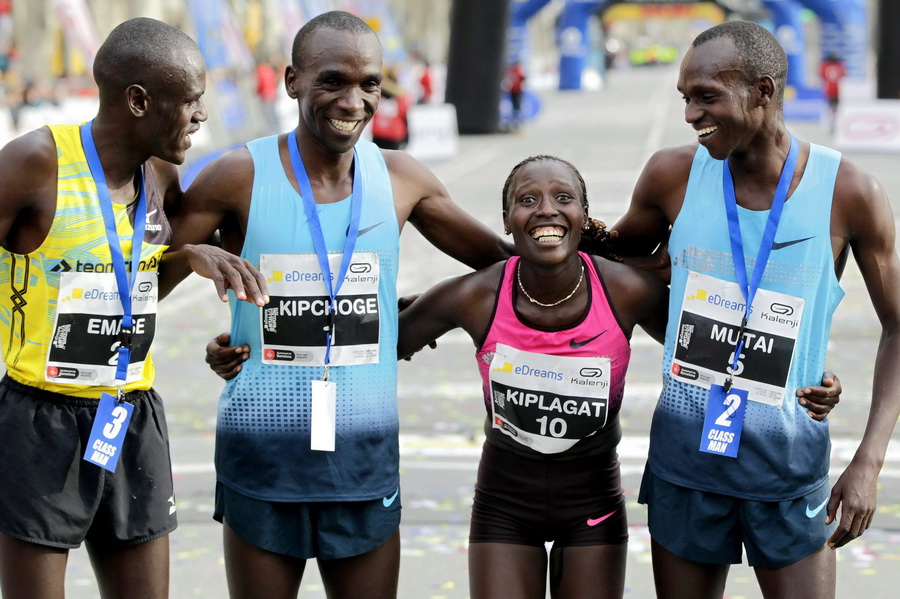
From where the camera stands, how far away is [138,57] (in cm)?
340

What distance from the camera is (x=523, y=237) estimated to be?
3.72 meters

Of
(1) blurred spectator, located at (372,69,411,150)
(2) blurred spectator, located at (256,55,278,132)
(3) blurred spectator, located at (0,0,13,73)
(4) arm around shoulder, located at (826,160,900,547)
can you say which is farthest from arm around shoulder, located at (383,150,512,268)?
(3) blurred spectator, located at (0,0,13,73)

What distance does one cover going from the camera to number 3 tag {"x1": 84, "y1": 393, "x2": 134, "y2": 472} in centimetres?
340

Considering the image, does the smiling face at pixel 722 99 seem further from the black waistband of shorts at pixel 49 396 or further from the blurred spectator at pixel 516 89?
the blurred spectator at pixel 516 89

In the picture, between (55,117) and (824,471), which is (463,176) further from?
(824,471)

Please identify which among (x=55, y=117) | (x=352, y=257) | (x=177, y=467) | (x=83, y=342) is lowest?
(x=177, y=467)

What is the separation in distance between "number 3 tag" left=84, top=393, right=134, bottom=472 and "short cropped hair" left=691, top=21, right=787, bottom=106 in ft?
6.17

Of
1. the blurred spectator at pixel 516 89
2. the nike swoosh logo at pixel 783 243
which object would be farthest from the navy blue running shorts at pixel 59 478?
the blurred spectator at pixel 516 89

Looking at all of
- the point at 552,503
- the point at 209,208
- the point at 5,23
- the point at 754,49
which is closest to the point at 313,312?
the point at 209,208

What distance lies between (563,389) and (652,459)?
335 millimetres

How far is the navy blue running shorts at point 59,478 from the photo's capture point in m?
3.37

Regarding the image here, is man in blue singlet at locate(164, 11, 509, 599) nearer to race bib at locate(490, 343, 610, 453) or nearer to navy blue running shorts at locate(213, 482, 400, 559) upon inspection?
navy blue running shorts at locate(213, 482, 400, 559)

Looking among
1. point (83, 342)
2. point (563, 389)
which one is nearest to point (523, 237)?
point (563, 389)

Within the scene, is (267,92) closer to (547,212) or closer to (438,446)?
(438,446)
